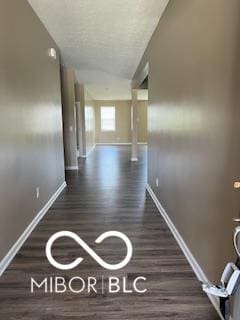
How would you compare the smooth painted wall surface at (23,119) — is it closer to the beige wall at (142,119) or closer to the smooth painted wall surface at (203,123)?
the smooth painted wall surface at (203,123)

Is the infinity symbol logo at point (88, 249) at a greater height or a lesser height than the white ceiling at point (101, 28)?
lesser

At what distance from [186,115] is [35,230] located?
2.16 metres

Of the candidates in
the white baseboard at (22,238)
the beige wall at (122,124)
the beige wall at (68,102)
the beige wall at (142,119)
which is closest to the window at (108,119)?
the beige wall at (122,124)

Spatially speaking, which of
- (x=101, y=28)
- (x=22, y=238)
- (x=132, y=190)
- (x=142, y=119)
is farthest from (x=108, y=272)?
(x=142, y=119)

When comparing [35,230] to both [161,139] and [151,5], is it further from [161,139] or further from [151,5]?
[151,5]

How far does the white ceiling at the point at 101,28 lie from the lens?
334 centimetres

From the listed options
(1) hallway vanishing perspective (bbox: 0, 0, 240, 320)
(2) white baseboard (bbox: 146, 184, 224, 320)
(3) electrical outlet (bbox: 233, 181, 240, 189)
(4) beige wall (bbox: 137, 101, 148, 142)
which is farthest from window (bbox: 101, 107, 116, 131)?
(3) electrical outlet (bbox: 233, 181, 240, 189)

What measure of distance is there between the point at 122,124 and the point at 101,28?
1107cm

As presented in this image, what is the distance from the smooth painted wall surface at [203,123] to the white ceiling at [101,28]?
447 millimetres

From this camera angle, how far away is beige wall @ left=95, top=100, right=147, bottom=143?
48.5ft

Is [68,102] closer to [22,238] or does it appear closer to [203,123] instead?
[22,238]

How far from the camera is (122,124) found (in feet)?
49.8

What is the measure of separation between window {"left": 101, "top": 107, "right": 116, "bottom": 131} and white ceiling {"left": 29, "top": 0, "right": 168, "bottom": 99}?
27.8ft

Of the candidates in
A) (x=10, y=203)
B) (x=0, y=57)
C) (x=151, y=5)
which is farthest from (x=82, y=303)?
(x=151, y=5)
